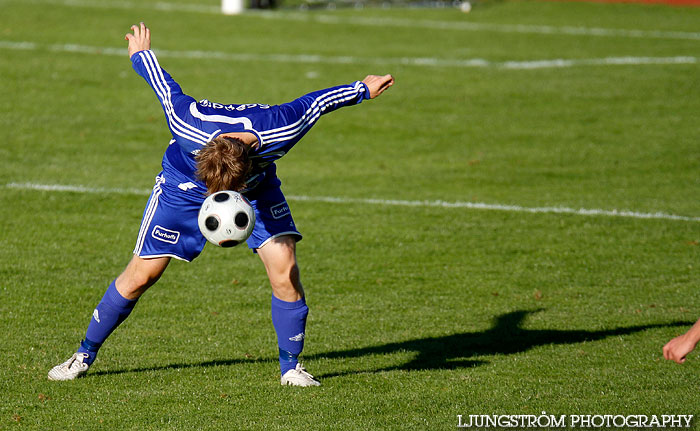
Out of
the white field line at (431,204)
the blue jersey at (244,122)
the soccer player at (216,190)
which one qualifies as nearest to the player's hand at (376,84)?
the soccer player at (216,190)

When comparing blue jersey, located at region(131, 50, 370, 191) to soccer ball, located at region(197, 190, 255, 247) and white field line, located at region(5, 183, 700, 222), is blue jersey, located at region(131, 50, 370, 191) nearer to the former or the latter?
soccer ball, located at region(197, 190, 255, 247)

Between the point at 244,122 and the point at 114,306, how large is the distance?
5.26 ft

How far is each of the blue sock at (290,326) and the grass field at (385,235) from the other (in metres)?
0.26

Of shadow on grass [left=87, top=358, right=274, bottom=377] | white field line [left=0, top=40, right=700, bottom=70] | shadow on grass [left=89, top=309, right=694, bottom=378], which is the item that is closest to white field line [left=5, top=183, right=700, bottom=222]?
shadow on grass [left=89, top=309, right=694, bottom=378]

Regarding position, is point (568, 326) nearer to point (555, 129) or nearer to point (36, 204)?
point (36, 204)

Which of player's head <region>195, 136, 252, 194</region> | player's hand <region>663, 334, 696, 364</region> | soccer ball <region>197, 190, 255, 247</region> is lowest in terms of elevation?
player's hand <region>663, 334, 696, 364</region>

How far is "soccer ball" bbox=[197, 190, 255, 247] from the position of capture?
583 cm

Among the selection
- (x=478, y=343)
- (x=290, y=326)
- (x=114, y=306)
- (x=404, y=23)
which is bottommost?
(x=404, y=23)

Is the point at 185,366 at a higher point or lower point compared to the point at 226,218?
lower

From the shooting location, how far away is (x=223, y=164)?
19.2 feet

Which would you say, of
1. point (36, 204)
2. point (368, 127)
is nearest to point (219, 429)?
point (36, 204)

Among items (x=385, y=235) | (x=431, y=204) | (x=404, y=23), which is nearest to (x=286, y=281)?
(x=385, y=235)

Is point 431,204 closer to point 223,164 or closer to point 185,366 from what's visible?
point 185,366

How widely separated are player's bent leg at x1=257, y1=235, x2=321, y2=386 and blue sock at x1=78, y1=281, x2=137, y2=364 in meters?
1.01
